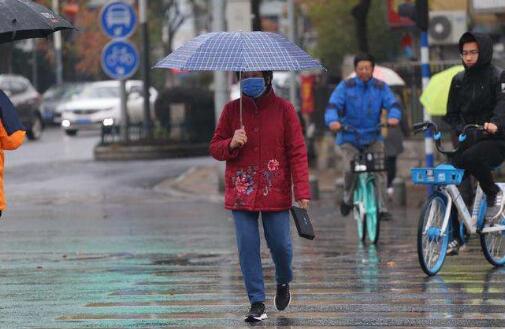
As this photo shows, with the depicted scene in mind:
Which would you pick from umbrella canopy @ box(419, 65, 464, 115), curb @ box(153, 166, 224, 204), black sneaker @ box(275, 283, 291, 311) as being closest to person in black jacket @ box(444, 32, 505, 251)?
umbrella canopy @ box(419, 65, 464, 115)

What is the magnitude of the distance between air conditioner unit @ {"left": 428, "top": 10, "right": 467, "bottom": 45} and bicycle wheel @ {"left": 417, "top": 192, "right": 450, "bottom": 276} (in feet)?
74.6

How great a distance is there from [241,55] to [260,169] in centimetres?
69

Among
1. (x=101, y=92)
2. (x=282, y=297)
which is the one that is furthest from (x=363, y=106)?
(x=101, y=92)

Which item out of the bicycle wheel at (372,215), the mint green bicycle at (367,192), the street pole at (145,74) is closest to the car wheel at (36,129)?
the street pole at (145,74)

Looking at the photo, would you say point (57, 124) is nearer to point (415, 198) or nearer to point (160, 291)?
point (415, 198)

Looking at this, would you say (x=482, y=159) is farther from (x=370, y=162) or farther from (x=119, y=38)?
(x=119, y=38)

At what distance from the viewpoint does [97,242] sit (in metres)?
15.4

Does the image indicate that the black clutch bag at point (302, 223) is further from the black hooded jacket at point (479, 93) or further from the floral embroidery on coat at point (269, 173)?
the black hooded jacket at point (479, 93)

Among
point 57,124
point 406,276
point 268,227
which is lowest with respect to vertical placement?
point 57,124

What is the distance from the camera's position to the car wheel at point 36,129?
40866mm

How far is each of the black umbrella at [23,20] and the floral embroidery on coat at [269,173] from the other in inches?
61.2

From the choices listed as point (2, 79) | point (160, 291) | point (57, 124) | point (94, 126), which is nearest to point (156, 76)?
point (57, 124)

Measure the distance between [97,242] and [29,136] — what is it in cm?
2587

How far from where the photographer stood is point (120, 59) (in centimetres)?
2917
